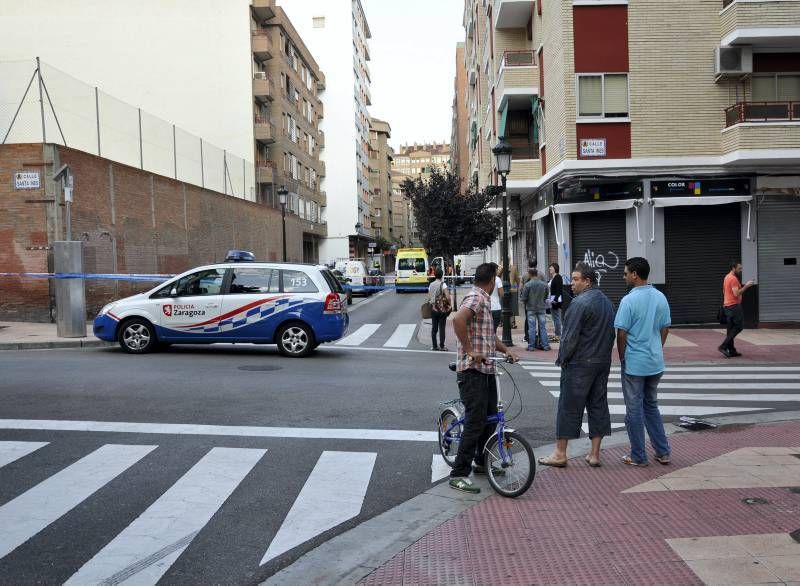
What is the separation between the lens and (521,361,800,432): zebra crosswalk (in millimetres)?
9094

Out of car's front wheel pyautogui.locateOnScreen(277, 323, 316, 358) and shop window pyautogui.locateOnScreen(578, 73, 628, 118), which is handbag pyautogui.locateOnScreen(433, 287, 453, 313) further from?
shop window pyautogui.locateOnScreen(578, 73, 628, 118)

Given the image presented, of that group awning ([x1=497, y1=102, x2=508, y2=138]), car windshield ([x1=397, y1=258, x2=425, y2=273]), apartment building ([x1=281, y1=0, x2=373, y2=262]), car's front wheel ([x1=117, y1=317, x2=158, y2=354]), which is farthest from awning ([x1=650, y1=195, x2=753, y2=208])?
apartment building ([x1=281, y1=0, x2=373, y2=262])

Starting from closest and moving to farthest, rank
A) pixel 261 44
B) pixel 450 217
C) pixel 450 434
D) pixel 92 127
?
pixel 450 434, pixel 92 127, pixel 450 217, pixel 261 44

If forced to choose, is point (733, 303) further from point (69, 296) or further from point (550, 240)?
point (69, 296)

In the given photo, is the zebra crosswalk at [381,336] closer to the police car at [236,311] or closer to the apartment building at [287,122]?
the police car at [236,311]

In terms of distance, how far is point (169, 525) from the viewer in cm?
500

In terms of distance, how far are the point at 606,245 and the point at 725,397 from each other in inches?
395

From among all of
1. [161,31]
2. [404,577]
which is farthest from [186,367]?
[161,31]

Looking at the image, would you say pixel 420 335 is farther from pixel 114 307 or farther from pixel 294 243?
pixel 294 243

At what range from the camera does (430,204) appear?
2788 cm

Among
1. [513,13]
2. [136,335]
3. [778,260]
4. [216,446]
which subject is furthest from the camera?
[513,13]

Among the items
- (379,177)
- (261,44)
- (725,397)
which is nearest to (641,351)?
(725,397)

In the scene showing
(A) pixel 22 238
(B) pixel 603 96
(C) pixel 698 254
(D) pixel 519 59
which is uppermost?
(D) pixel 519 59

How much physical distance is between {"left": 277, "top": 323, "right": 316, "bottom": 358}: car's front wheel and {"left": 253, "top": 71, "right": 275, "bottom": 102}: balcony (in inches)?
1329
